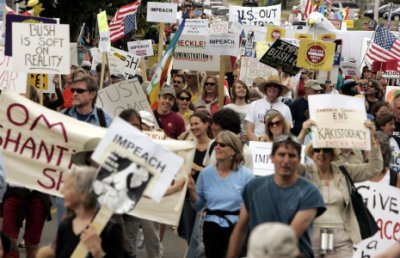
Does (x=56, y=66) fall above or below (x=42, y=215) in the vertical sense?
above

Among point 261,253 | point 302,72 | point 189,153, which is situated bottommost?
point 302,72

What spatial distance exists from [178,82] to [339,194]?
27.1ft

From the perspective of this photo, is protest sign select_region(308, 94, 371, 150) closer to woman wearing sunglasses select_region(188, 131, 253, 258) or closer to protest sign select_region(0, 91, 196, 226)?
woman wearing sunglasses select_region(188, 131, 253, 258)

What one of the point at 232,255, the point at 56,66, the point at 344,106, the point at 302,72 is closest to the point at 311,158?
the point at 344,106

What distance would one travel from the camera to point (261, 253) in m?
5.43

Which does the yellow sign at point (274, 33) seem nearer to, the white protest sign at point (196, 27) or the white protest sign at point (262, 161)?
the white protest sign at point (196, 27)

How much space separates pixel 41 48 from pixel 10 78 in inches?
70.9

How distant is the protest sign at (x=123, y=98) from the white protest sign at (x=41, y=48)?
1.04m

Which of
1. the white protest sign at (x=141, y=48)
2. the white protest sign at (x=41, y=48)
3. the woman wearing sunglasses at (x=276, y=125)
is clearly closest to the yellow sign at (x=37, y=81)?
the white protest sign at (x=41, y=48)

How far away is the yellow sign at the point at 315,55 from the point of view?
19250mm

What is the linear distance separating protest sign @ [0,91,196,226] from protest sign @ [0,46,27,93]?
4166 mm

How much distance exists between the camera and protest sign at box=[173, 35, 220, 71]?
734 inches

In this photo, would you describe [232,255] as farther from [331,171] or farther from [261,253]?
[261,253]

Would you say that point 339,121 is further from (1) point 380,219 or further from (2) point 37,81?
(2) point 37,81
